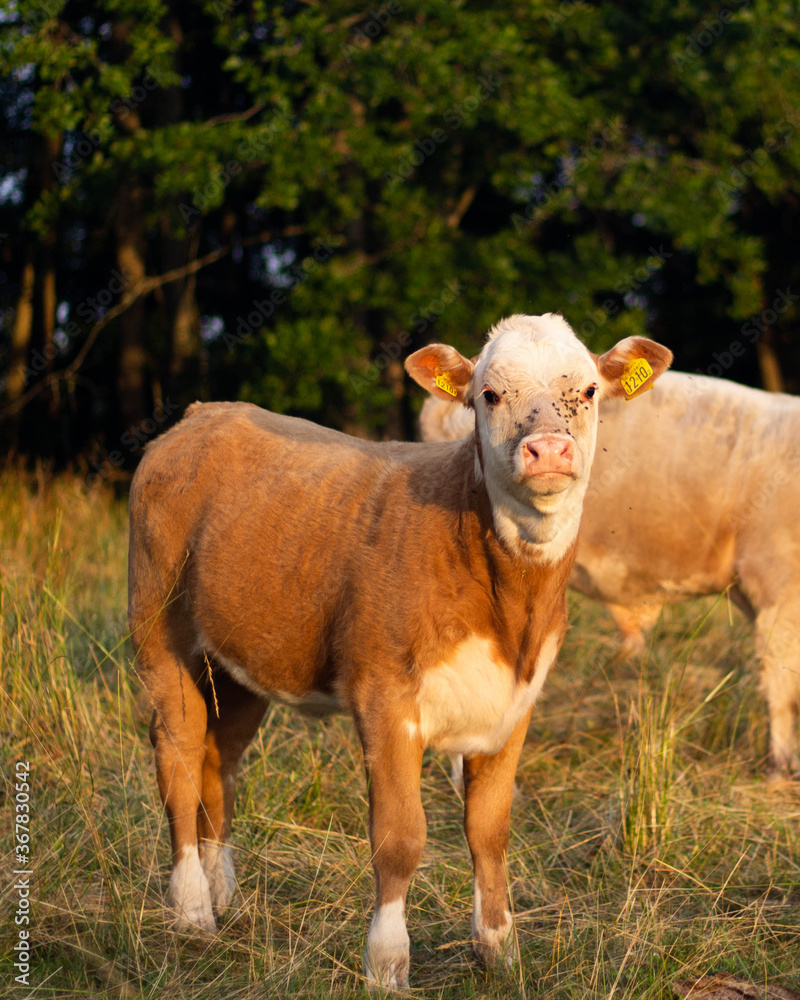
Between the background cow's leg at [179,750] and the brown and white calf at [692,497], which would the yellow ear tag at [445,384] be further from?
the brown and white calf at [692,497]

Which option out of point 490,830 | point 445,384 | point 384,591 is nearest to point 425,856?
point 490,830

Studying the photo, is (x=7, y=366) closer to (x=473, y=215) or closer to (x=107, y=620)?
(x=473, y=215)

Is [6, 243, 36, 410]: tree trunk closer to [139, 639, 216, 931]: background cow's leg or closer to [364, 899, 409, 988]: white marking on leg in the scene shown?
[139, 639, 216, 931]: background cow's leg

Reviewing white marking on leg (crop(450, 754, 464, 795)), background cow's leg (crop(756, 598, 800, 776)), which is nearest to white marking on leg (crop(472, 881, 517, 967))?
white marking on leg (crop(450, 754, 464, 795))

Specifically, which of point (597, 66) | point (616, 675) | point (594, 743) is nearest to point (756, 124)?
point (597, 66)

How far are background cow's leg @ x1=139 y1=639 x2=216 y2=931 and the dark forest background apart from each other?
230 inches

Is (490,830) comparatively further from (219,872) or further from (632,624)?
(632,624)

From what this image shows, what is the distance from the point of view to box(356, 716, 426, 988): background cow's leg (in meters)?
2.98

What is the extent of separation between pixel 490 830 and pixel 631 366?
151 centimetres

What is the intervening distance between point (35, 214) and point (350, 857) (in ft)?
30.8

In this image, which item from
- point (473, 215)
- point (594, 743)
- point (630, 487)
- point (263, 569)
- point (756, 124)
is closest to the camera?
point (263, 569)

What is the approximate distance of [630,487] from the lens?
5.74m

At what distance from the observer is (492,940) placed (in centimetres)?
325

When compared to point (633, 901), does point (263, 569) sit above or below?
above
